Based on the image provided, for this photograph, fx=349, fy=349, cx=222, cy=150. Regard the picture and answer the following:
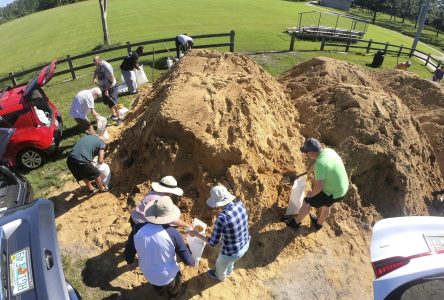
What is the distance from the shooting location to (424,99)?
10445mm

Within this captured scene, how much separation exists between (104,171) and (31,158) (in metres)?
2.56

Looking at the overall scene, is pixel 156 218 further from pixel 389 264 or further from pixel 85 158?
pixel 85 158

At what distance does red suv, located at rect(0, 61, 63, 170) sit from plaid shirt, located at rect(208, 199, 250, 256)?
566 cm

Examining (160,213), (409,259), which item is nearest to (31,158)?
(160,213)

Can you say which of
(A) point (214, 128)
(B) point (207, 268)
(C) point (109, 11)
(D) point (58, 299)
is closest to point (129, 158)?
(A) point (214, 128)

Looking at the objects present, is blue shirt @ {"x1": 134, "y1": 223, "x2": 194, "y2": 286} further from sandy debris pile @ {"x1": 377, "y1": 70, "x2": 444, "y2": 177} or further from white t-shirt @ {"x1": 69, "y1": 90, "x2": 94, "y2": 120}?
sandy debris pile @ {"x1": 377, "y1": 70, "x2": 444, "y2": 177}

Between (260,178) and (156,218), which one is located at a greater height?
(156,218)

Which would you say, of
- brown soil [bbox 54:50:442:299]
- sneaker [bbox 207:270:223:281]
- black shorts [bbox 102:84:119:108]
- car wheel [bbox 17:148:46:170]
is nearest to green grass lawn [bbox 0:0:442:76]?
black shorts [bbox 102:84:119:108]

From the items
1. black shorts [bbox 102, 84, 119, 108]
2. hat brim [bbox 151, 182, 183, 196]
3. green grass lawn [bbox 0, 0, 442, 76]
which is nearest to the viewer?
hat brim [bbox 151, 182, 183, 196]

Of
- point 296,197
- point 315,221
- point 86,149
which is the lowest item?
point 315,221

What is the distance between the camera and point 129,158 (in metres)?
7.36

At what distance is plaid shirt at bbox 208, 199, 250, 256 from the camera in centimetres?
456

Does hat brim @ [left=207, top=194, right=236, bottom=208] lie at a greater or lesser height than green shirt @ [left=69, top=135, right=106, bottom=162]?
greater

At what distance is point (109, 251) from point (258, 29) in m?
25.0
